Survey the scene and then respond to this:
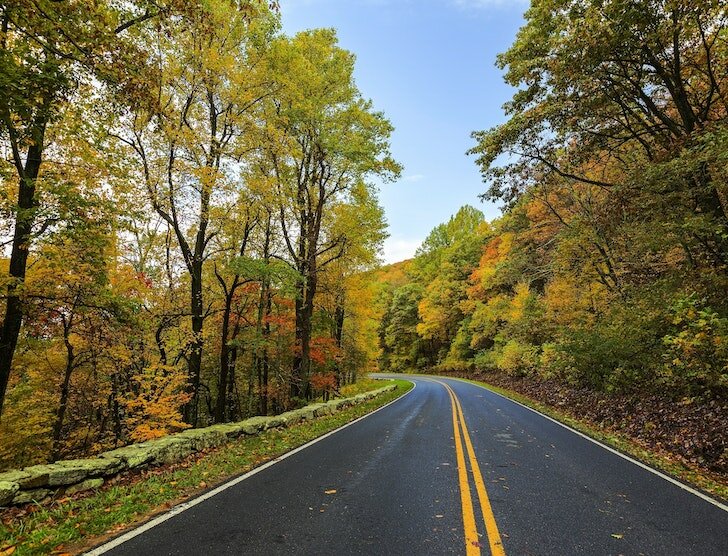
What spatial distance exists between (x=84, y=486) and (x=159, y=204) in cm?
902

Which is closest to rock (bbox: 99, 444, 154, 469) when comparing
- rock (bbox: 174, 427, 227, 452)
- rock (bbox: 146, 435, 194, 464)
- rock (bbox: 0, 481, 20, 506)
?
rock (bbox: 146, 435, 194, 464)

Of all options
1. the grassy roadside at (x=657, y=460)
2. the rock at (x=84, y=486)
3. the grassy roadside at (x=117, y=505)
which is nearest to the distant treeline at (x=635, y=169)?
the grassy roadside at (x=657, y=460)

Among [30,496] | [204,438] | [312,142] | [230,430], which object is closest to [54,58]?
[30,496]

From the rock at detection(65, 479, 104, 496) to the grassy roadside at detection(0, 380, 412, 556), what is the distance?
0.13 meters

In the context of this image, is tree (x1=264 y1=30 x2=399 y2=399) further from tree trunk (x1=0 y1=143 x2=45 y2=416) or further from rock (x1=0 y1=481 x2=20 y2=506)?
rock (x1=0 y1=481 x2=20 y2=506)

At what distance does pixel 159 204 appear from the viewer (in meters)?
12.5

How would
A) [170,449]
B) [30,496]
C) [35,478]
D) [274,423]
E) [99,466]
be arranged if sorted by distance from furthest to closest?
[274,423]
[170,449]
[99,466]
[35,478]
[30,496]

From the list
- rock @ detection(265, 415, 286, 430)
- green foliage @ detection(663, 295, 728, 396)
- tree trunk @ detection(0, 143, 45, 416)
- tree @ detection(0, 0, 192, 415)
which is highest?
tree @ detection(0, 0, 192, 415)

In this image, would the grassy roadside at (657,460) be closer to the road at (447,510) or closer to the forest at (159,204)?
the road at (447,510)

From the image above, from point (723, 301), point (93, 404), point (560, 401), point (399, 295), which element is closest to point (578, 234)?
point (560, 401)

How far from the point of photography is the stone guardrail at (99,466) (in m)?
4.88

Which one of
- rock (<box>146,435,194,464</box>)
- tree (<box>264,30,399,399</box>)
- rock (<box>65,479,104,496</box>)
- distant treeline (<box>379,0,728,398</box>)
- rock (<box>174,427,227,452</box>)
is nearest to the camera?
rock (<box>65,479,104,496</box>)

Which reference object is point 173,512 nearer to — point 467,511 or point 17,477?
point 17,477

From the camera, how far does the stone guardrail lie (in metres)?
4.88
